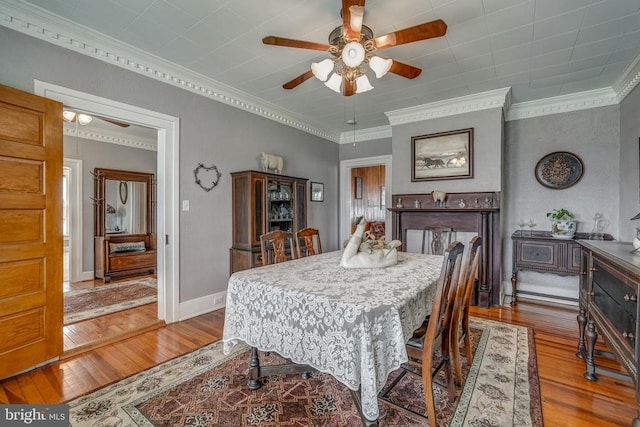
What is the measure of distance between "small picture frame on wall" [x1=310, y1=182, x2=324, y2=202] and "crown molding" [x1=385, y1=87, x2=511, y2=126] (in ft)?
5.26

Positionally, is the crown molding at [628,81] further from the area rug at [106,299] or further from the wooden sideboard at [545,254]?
the area rug at [106,299]

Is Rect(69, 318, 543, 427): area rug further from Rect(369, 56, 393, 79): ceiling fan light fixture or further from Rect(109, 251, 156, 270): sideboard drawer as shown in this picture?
Rect(109, 251, 156, 270): sideboard drawer

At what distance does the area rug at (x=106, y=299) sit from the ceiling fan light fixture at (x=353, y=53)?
3.71 m

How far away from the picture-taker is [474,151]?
12.5 feet

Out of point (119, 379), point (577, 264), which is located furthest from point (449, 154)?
point (119, 379)

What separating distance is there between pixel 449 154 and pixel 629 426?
121 inches

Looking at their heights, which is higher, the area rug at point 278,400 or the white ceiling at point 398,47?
the white ceiling at point 398,47

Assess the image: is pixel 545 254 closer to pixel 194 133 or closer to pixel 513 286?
pixel 513 286

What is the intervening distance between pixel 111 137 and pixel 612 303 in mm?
6678

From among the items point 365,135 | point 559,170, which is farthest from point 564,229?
point 365,135

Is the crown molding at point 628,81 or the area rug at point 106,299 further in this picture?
the area rug at point 106,299

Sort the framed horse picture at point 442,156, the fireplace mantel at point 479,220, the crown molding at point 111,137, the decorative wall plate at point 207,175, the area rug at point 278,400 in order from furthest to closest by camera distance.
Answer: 1. the crown molding at point 111,137
2. the framed horse picture at point 442,156
3. the fireplace mantel at point 479,220
4. the decorative wall plate at point 207,175
5. the area rug at point 278,400

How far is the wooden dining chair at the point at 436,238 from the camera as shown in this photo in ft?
12.1

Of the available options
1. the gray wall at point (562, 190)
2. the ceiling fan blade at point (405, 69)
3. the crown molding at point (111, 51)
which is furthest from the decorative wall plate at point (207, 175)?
the gray wall at point (562, 190)
